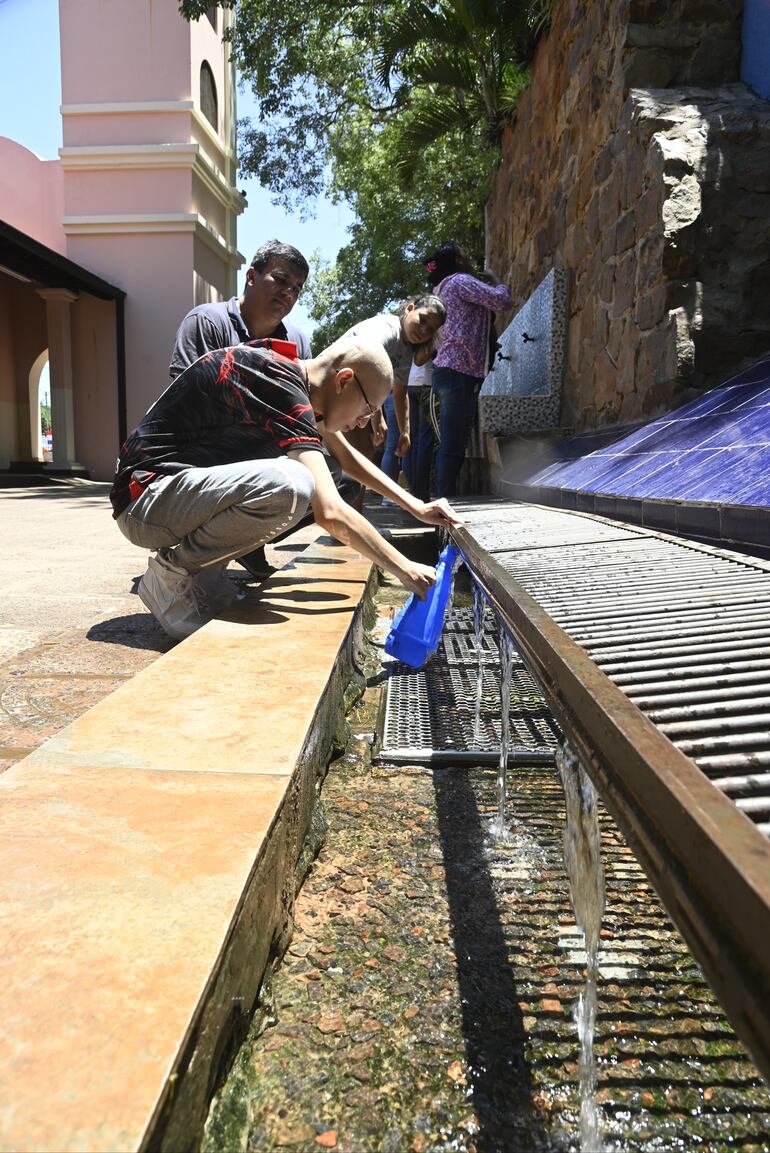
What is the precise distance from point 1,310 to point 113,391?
11.2 feet

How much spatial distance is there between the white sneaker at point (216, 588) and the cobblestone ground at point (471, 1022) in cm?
119

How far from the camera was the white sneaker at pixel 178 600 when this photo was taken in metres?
2.50

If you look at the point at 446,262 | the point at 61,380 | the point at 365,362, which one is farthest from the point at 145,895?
the point at 61,380

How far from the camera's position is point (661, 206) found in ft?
12.4

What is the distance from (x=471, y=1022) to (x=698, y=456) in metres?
2.25

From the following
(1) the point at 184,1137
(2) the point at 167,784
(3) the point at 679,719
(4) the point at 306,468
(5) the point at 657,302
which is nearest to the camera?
(1) the point at 184,1137

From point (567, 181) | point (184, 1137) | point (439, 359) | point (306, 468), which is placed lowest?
point (184, 1137)

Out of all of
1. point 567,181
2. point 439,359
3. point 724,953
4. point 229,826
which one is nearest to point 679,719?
point 724,953

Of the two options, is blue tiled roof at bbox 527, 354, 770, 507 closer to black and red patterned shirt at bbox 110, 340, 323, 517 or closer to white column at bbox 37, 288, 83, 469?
black and red patterned shirt at bbox 110, 340, 323, 517

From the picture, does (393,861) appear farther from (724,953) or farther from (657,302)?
(657,302)

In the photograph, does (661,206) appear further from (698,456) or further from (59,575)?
(59,575)

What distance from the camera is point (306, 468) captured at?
2.38 metres

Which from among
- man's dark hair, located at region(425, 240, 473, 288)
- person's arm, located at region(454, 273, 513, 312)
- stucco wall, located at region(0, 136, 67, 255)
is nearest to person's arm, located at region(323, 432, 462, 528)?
person's arm, located at region(454, 273, 513, 312)

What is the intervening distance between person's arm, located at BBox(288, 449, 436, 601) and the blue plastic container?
0.30 feet
